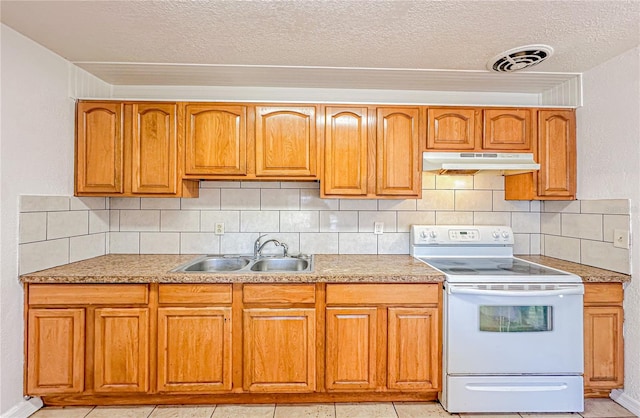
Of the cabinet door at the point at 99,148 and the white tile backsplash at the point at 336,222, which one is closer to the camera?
the cabinet door at the point at 99,148

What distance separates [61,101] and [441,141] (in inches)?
102

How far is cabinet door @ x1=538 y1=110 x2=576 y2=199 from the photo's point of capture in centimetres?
Answer: 243

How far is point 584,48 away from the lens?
1.99m

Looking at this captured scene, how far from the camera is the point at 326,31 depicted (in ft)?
5.98

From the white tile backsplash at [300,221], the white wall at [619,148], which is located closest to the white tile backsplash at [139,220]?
the white tile backsplash at [300,221]

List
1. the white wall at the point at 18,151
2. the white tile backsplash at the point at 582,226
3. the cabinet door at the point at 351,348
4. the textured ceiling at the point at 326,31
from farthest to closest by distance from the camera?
the white tile backsplash at the point at 582,226
the cabinet door at the point at 351,348
the white wall at the point at 18,151
the textured ceiling at the point at 326,31

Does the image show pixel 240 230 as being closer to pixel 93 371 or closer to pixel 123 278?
pixel 123 278

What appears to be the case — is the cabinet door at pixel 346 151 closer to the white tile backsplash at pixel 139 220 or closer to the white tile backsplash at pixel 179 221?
the white tile backsplash at pixel 179 221

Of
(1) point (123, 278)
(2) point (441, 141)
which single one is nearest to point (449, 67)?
(2) point (441, 141)

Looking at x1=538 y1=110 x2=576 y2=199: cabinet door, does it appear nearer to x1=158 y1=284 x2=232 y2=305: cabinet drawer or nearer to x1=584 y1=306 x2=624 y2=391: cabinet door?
x1=584 y1=306 x2=624 y2=391: cabinet door

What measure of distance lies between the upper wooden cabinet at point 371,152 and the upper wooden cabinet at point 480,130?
19cm

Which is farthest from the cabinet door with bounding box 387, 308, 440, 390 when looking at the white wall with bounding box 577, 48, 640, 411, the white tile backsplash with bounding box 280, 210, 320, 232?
the white wall with bounding box 577, 48, 640, 411

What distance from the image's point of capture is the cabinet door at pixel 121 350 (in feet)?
6.59

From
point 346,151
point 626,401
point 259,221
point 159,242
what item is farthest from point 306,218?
point 626,401
